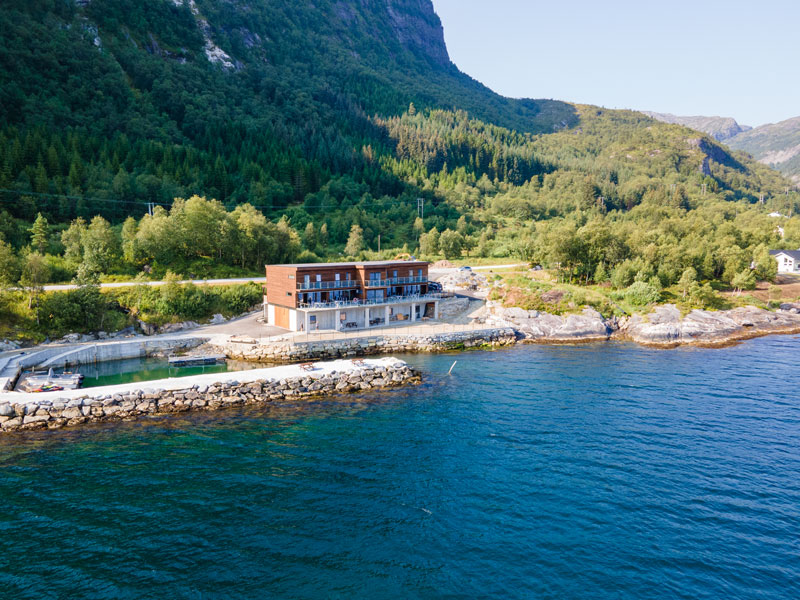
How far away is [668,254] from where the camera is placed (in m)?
83.2

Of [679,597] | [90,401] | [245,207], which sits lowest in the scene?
[679,597]

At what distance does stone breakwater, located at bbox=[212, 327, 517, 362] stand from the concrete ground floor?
510 cm

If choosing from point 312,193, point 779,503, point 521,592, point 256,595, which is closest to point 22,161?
point 312,193

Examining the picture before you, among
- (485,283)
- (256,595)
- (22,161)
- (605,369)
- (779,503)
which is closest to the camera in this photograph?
(256,595)

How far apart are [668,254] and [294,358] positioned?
225 feet

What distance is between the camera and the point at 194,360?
50938 mm

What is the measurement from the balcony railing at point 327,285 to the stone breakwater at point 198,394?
46.4ft

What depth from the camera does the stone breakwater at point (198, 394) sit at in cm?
3584

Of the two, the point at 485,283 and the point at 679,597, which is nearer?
the point at 679,597

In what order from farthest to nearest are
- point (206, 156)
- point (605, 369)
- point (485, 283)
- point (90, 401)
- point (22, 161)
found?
point (206, 156)
point (22, 161)
point (485, 283)
point (605, 369)
point (90, 401)

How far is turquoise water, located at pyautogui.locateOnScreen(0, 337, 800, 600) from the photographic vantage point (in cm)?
2069

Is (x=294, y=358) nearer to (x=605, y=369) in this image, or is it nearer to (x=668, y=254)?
(x=605, y=369)

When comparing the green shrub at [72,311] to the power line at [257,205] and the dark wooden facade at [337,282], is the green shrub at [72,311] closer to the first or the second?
the dark wooden facade at [337,282]

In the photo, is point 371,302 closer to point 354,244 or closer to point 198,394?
point 198,394
